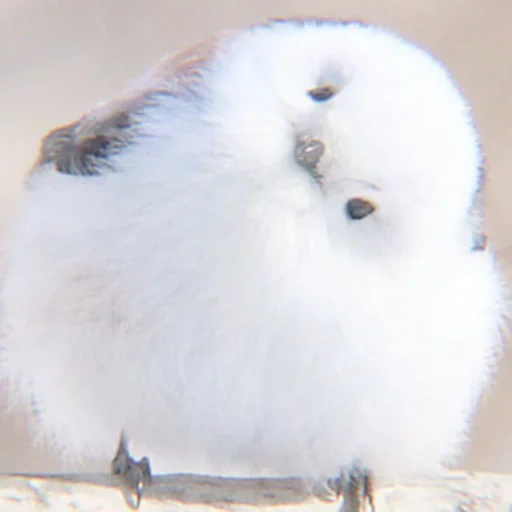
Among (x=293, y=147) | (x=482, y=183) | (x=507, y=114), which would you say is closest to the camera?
(x=293, y=147)

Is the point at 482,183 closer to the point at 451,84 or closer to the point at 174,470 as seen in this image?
the point at 451,84

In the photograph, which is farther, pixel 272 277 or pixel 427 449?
pixel 427 449

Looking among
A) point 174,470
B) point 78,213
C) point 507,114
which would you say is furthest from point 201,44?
point 507,114

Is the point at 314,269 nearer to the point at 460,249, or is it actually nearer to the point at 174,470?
the point at 460,249

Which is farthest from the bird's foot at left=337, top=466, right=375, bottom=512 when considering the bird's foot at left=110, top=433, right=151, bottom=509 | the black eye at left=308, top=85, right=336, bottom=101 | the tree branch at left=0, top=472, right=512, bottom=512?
the black eye at left=308, top=85, right=336, bottom=101

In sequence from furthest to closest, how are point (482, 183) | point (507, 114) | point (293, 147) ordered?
point (507, 114)
point (482, 183)
point (293, 147)

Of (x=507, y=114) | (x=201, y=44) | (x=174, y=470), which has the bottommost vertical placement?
(x=174, y=470)

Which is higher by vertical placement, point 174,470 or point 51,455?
point 174,470
